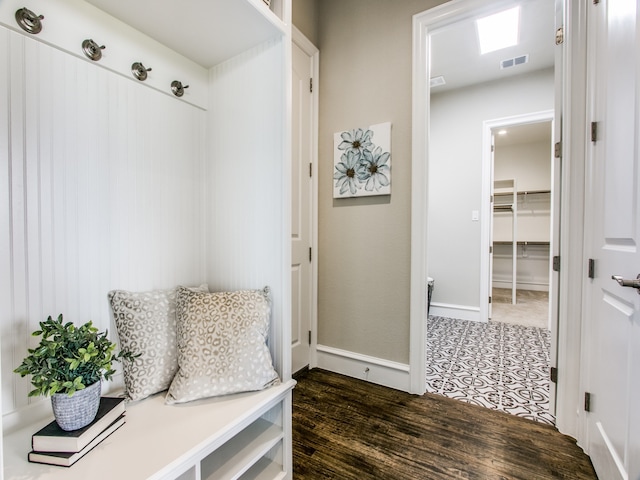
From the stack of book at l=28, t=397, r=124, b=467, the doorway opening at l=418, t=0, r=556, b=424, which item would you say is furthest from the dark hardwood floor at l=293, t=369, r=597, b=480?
the stack of book at l=28, t=397, r=124, b=467

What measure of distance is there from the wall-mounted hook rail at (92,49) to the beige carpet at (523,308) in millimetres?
4295

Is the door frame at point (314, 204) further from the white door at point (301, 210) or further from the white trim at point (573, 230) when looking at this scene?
the white trim at point (573, 230)

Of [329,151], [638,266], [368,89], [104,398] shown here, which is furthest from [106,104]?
[638,266]

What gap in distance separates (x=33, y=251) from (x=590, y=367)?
2.33 metres

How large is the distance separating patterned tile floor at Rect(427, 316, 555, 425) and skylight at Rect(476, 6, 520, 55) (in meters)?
2.89

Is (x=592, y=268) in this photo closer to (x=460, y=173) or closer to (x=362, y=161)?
(x=362, y=161)

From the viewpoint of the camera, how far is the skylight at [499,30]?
2.52 m

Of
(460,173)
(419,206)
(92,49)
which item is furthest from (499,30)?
(92,49)

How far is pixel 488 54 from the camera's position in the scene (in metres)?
3.01

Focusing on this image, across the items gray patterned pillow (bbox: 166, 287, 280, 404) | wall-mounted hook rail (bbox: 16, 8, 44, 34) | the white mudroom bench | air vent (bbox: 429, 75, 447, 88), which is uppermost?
air vent (bbox: 429, 75, 447, 88)

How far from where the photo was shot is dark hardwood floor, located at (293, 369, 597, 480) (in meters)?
1.28

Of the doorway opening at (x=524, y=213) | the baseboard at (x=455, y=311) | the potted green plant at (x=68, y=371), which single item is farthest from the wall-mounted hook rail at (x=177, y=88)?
the doorway opening at (x=524, y=213)

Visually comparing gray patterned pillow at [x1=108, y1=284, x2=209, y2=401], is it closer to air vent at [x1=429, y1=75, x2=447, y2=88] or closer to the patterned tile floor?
the patterned tile floor

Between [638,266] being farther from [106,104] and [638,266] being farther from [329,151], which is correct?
[106,104]
